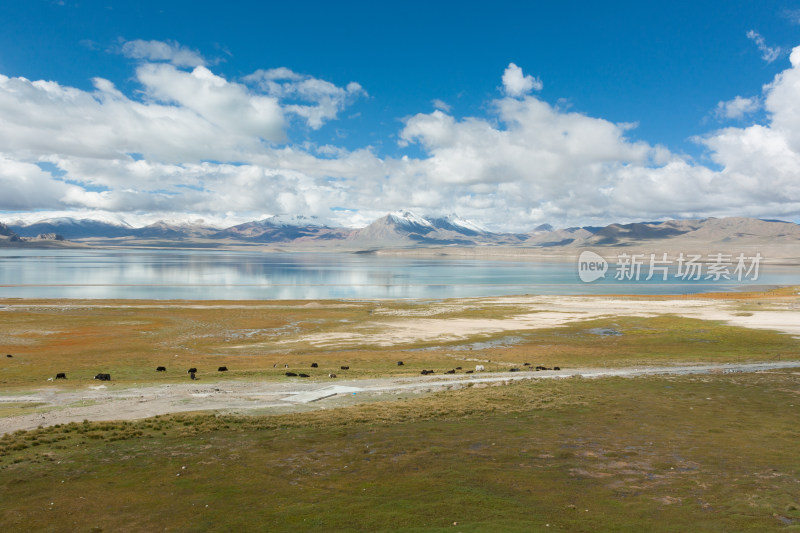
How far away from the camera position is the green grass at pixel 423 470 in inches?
467

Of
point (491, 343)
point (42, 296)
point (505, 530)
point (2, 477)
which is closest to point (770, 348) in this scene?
point (491, 343)

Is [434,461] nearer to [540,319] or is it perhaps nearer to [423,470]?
[423,470]

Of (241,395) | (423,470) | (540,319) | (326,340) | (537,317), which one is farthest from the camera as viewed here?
(537,317)

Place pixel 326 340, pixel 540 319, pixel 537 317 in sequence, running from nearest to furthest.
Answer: pixel 326 340, pixel 540 319, pixel 537 317

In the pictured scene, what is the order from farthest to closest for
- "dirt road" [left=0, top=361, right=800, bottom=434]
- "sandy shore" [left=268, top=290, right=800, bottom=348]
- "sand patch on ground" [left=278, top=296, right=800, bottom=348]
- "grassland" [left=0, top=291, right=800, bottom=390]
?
"sandy shore" [left=268, top=290, right=800, bottom=348] → "sand patch on ground" [left=278, top=296, right=800, bottom=348] → "grassland" [left=0, top=291, right=800, bottom=390] → "dirt road" [left=0, top=361, right=800, bottom=434]

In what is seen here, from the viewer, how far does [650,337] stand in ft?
194

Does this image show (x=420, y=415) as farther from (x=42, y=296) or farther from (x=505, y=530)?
(x=42, y=296)

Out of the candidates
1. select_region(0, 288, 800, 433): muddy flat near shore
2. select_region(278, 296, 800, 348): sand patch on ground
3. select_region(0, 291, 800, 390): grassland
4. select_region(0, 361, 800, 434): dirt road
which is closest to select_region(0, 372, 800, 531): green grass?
select_region(0, 361, 800, 434): dirt road

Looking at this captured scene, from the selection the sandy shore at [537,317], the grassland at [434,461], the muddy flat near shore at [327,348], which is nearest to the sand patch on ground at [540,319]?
the sandy shore at [537,317]

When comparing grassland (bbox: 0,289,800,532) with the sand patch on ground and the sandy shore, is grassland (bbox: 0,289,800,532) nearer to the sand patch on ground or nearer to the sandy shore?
the sand patch on ground

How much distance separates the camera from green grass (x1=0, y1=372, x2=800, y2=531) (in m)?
11.9

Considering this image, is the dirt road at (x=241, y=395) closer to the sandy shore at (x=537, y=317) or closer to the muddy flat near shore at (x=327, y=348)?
the muddy flat near shore at (x=327, y=348)

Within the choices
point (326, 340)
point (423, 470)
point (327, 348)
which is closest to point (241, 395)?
point (423, 470)

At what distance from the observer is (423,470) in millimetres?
15594
